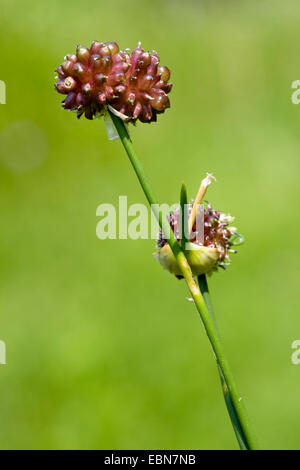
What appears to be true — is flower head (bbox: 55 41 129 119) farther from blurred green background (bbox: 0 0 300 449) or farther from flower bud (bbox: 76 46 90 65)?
blurred green background (bbox: 0 0 300 449)

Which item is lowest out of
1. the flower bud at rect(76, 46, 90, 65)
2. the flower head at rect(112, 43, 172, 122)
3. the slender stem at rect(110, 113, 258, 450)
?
the slender stem at rect(110, 113, 258, 450)

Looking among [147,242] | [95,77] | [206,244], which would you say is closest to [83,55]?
[95,77]

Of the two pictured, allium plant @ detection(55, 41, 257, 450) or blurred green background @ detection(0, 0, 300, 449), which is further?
blurred green background @ detection(0, 0, 300, 449)

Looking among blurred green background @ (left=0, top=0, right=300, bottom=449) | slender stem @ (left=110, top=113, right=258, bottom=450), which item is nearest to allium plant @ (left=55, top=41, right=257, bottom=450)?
slender stem @ (left=110, top=113, right=258, bottom=450)

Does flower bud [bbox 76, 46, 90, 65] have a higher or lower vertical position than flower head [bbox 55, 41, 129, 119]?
higher

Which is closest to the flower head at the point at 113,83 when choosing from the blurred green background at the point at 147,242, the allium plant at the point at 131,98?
the allium plant at the point at 131,98

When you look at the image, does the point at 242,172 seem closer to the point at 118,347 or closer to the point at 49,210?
the point at 49,210

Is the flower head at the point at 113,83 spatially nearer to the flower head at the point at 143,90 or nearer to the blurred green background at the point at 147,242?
the flower head at the point at 143,90
